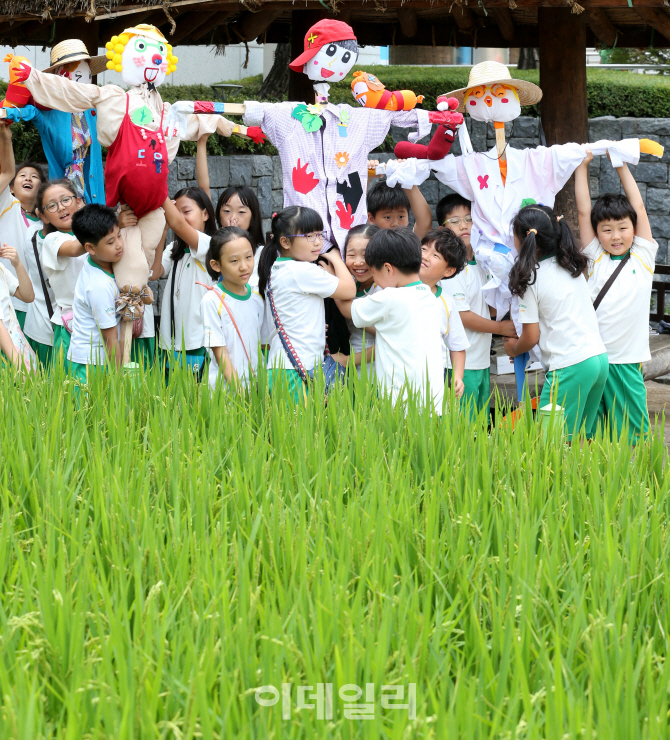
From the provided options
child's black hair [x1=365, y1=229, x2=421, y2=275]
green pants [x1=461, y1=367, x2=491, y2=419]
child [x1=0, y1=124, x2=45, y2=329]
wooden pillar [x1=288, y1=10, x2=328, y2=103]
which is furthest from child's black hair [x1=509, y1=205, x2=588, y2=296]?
wooden pillar [x1=288, y1=10, x2=328, y2=103]

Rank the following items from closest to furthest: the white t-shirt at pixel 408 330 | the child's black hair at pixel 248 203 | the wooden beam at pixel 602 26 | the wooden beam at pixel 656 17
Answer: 1. the white t-shirt at pixel 408 330
2. the child's black hair at pixel 248 203
3. the wooden beam at pixel 656 17
4. the wooden beam at pixel 602 26

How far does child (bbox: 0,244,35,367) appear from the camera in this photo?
322 cm

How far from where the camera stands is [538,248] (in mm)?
3441

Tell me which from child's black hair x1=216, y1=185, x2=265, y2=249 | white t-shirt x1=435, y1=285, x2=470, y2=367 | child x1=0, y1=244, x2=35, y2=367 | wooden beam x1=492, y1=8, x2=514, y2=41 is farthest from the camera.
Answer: wooden beam x1=492, y1=8, x2=514, y2=41

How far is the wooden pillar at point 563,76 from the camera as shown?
5.62 meters

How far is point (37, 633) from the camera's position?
132cm

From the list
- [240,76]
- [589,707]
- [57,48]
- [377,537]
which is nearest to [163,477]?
[377,537]

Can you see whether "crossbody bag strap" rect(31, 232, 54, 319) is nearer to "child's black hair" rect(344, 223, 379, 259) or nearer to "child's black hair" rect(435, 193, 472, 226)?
"child's black hair" rect(344, 223, 379, 259)

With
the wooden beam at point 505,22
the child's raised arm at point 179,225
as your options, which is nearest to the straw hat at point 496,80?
the child's raised arm at point 179,225

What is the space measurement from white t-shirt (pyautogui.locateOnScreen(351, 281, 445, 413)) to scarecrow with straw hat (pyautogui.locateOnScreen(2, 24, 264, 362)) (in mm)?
961

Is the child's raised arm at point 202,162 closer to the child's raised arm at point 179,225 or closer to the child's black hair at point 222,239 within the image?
the child's raised arm at point 179,225

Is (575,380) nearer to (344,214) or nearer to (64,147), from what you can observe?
(344,214)

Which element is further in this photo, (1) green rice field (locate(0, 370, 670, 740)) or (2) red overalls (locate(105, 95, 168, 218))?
(2) red overalls (locate(105, 95, 168, 218))

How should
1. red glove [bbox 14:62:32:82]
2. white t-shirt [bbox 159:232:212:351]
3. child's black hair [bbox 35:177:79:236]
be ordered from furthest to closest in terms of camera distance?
1. white t-shirt [bbox 159:232:212:351]
2. child's black hair [bbox 35:177:79:236]
3. red glove [bbox 14:62:32:82]
